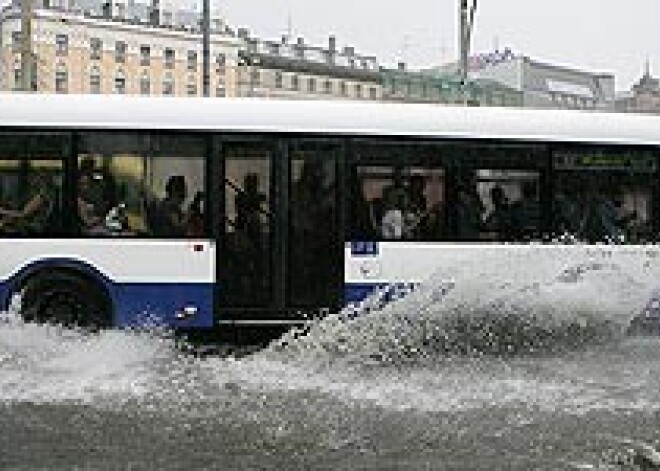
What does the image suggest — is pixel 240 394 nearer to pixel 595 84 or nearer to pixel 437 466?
pixel 437 466

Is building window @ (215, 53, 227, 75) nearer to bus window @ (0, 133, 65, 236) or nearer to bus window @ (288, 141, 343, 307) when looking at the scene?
bus window @ (288, 141, 343, 307)

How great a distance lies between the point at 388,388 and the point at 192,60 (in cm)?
9943

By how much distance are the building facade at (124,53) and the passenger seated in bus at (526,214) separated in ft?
274

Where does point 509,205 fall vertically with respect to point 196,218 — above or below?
above

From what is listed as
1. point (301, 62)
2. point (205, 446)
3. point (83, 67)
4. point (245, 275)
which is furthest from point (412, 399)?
point (301, 62)

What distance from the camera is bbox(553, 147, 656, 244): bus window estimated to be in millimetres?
13586

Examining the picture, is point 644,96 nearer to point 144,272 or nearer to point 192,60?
point 192,60

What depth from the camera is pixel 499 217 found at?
44.3 feet

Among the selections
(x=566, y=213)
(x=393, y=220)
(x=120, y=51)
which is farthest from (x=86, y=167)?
(x=120, y=51)

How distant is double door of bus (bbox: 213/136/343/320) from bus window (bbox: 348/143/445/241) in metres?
0.25

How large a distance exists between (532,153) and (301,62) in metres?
98.7

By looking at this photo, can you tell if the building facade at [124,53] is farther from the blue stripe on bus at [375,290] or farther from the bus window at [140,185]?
the blue stripe on bus at [375,290]

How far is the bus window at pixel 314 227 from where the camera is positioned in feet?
42.9

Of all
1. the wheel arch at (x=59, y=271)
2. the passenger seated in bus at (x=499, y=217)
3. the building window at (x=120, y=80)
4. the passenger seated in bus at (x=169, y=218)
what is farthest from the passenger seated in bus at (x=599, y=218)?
the building window at (x=120, y=80)
